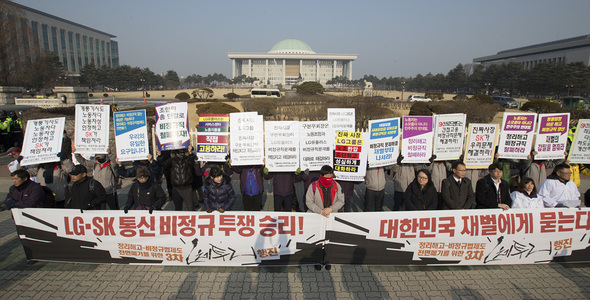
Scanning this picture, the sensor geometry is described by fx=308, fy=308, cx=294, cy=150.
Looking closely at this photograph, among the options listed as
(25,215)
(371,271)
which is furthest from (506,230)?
(25,215)

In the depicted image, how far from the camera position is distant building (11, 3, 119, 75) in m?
86.6

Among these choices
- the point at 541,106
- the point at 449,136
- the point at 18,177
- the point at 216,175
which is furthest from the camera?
the point at 541,106

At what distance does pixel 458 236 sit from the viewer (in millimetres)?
4551

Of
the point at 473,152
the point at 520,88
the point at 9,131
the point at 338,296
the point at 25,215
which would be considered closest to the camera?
the point at 338,296

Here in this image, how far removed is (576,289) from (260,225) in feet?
14.6

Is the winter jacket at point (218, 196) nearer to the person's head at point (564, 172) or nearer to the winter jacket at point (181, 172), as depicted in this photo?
the winter jacket at point (181, 172)

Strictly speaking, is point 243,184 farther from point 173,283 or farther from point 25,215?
point 25,215

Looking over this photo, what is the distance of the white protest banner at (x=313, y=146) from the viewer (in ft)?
19.1

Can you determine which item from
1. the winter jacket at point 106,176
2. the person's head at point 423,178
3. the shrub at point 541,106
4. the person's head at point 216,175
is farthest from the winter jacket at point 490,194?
the shrub at point 541,106

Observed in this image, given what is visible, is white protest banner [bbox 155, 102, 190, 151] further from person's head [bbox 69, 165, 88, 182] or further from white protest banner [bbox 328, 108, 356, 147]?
white protest banner [bbox 328, 108, 356, 147]

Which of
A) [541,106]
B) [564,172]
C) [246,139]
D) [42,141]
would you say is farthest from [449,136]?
[541,106]

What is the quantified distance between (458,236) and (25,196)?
660cm

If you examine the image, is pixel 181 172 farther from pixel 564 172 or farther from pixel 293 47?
pixel 293 47

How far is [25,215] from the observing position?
4633mm
